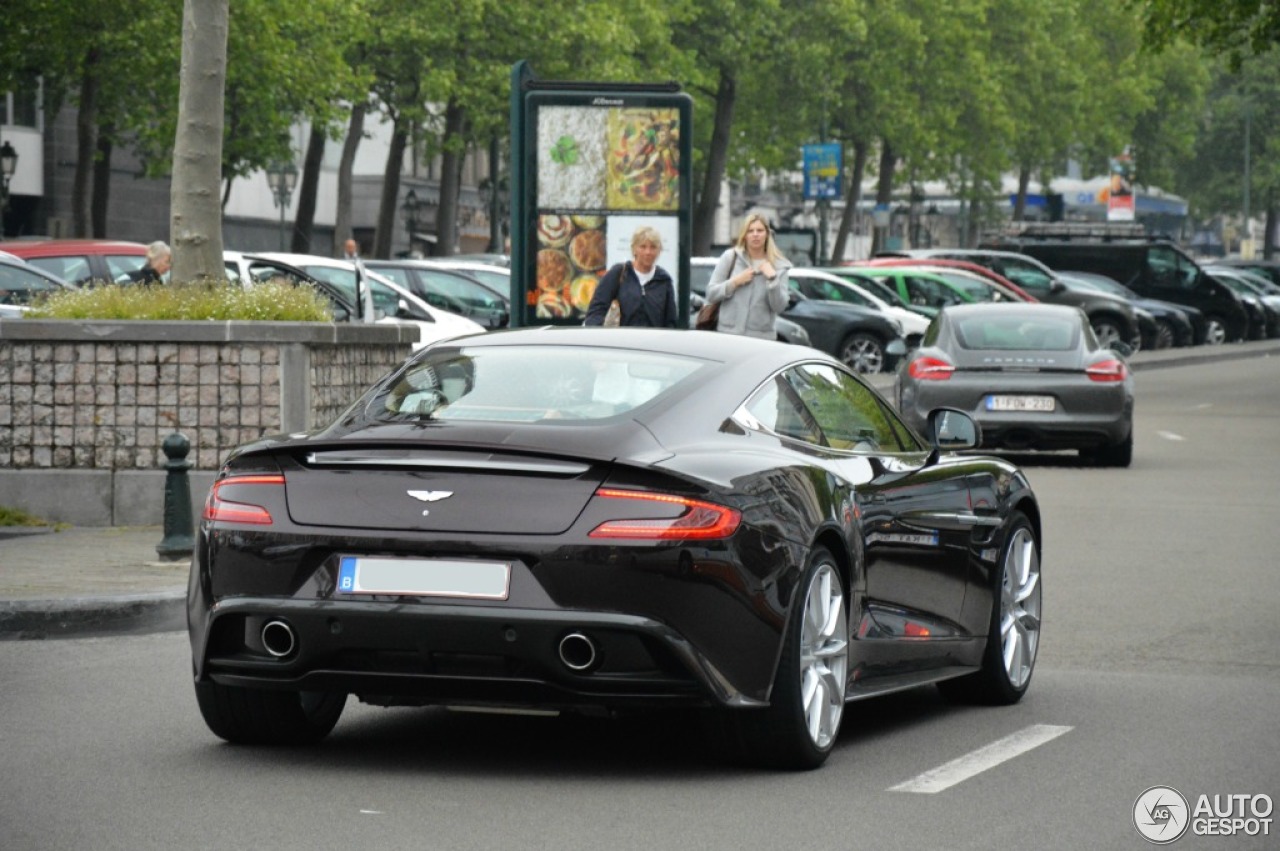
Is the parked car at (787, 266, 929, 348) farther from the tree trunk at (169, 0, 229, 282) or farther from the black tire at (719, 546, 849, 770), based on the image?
the black tire at (719, 546, 849, 770)

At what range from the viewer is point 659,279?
15891 mm

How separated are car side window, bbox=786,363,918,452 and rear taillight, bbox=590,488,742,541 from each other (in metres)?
1.14

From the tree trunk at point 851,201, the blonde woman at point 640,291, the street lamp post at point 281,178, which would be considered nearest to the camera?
the blonde woman at point 640,291

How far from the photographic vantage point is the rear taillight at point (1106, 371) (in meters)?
21.1

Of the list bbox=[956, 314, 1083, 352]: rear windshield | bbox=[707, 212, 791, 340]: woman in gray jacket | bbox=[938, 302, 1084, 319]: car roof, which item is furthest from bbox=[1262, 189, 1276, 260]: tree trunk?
bbox=[707, 212, 791, 340]: woman in gray jacket

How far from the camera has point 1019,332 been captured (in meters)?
21.8

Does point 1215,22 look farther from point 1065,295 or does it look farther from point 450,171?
point 450,171

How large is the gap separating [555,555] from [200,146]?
957cm

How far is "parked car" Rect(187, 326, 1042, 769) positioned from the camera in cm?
674

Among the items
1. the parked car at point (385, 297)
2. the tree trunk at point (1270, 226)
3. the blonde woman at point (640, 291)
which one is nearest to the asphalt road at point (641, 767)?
the blonde woman at point (640, 291)

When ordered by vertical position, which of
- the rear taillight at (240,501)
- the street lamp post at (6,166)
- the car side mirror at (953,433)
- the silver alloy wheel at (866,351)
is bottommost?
the silver alloy wheel at (866,351)

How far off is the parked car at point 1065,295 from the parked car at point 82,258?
73.2ft

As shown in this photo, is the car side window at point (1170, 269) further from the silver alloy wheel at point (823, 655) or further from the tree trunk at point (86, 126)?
the silver alloy wheel at point (823, 655)

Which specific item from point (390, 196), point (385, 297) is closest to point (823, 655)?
point (385, 297)
